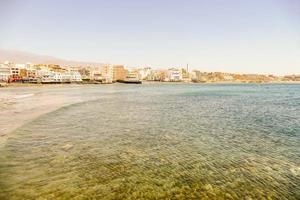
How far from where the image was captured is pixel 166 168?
11141 millimetres

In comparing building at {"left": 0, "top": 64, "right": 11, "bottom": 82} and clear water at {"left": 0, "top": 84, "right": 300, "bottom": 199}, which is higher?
building at {"left": 0, "top": 64, "right": 11, "bottom": 82}

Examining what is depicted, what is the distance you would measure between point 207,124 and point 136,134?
671 centimetres

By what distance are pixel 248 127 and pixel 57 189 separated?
1576cm

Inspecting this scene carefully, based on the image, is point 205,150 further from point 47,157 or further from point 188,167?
point 47,157

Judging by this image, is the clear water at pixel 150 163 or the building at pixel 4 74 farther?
the building at pixel 4 74

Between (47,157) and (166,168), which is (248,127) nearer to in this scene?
(166,168)

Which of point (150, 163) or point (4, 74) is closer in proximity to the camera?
point (150, 163)

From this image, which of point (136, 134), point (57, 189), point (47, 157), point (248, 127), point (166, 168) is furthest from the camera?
point (248, 127)

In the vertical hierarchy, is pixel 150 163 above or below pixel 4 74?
below

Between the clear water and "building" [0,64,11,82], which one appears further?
"building" [0,64,11,82]

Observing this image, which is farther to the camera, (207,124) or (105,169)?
(207,124)

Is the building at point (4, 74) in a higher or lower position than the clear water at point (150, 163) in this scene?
higher

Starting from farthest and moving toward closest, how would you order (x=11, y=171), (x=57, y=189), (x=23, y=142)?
(x=23, y=142) → (x=11, y=171) → (x=57, y=189)

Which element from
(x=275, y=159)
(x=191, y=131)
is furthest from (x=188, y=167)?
(x=191, y=131)
